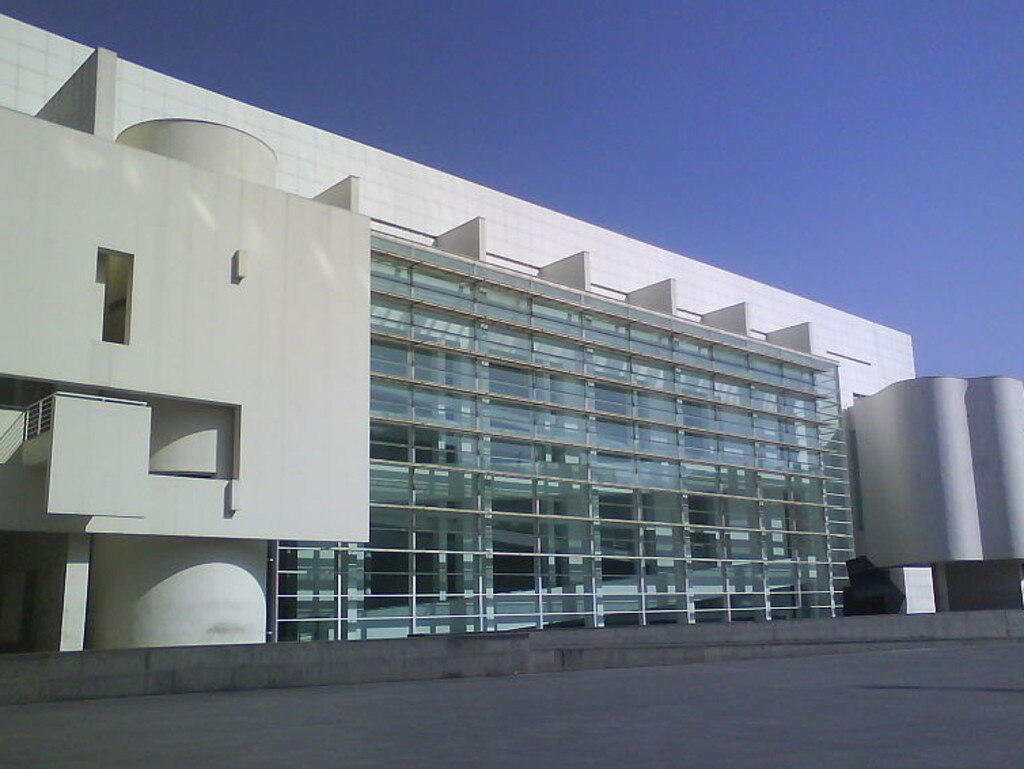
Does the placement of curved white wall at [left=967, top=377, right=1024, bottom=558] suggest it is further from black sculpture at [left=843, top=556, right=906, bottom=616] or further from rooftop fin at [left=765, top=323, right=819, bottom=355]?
black sculpture at [left=843, top=556, right=906, bottom=616]

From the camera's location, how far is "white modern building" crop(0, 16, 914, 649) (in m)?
20.0

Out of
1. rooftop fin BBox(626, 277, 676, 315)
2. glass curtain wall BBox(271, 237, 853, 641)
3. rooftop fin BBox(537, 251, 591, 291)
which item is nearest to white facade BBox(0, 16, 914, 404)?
rooftop fin BBox(537, 251, 591, 291)

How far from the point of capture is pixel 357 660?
51.3 feet

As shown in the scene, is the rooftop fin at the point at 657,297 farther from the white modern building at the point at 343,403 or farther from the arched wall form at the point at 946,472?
the arched wall form at the point at 946,472

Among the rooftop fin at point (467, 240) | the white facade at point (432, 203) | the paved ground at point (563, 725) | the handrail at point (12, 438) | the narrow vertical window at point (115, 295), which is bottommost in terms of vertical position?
the paved ground at point (563, 725)

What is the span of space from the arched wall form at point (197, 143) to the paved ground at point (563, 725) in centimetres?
1339

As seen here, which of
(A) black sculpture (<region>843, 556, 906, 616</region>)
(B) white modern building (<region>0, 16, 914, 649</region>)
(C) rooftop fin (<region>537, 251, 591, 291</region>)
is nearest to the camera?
(B) white modern building (<region>0, 16, 914, 649</region>)

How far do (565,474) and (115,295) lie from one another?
48.2 feet

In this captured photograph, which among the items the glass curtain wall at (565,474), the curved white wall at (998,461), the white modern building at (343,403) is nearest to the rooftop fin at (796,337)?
the white modern building at (343,403)

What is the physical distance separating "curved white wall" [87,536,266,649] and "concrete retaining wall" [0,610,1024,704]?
6076 mm

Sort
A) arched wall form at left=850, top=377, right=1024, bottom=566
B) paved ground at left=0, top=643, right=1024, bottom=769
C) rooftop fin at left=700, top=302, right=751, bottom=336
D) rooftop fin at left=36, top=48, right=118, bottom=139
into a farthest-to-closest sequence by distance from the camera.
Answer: arched wall form at left=850, top=377, right=1024, bottom=566
rooftop fin at left=700, top=302, right=751, bottom=336
rooftop fin at left=36, top=48, right=118, bottom=139
paved ground at left=0, top=643, right=1024, bottom=769

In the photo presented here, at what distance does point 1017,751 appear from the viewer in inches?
251

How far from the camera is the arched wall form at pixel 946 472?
138ft

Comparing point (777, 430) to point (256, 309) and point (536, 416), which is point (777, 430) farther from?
point (256, 309)
